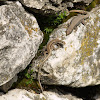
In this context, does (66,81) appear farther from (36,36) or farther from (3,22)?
(3,22)

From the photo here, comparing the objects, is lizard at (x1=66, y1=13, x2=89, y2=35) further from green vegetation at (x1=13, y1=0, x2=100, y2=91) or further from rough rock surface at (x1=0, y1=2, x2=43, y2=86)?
rough rock surface at (x1=0, y1=2, x2=43, y2=86)

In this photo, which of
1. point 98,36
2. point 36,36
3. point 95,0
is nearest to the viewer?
point 36,36

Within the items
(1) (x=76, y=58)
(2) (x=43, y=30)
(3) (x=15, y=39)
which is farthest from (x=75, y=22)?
(3) (x=15, y=39)

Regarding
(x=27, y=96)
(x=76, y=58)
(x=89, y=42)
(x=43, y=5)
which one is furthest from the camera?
(x=89, y=42)

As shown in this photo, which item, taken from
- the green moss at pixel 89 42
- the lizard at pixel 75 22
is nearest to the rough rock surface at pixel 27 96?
the green moss at pixel 89 42

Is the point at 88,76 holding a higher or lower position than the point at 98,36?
lower

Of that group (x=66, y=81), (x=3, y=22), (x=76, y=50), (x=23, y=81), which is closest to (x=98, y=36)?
(x=76, y=50)

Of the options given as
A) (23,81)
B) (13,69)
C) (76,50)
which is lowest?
(23,81)

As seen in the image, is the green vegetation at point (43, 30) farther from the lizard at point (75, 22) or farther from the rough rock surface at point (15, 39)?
the rough rock surface at point (15, 39)

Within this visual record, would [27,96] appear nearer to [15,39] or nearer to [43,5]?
[15,39]
